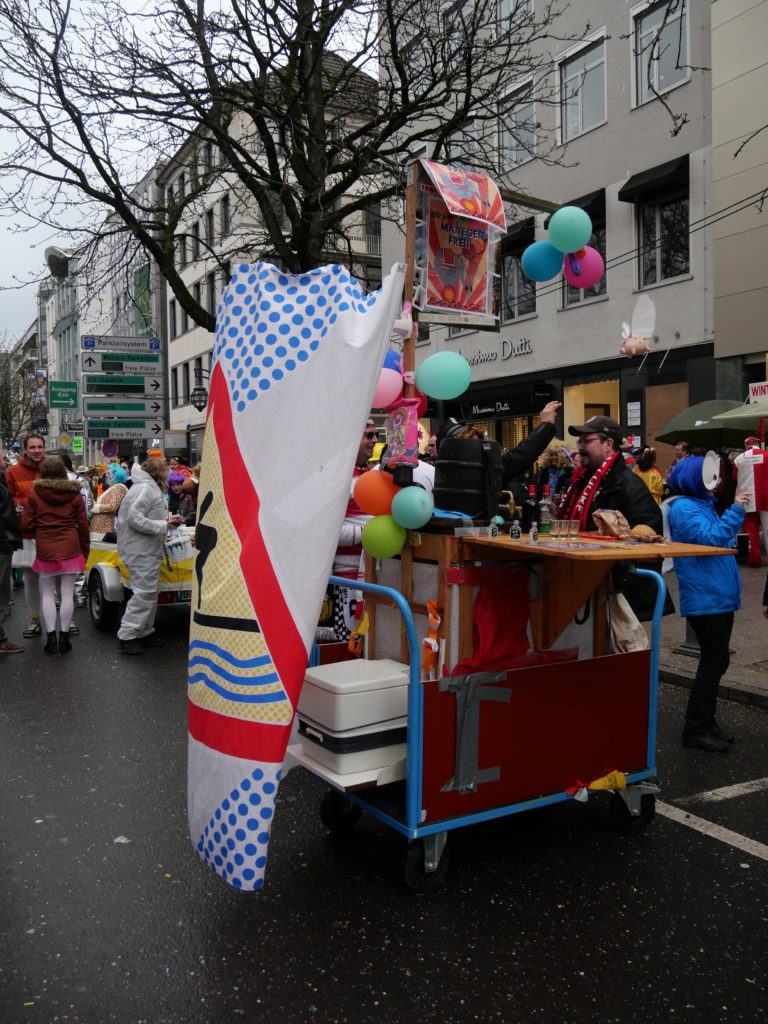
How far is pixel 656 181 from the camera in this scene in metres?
15.9

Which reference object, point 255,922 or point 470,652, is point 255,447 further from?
point 255,922

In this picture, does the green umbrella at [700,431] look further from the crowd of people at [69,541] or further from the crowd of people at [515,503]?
the crowd of people at [69,541]

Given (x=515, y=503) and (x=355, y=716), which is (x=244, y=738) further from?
(x=515, y=503)

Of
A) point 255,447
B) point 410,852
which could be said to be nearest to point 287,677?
point 255,447

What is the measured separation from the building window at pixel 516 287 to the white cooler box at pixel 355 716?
17605mm

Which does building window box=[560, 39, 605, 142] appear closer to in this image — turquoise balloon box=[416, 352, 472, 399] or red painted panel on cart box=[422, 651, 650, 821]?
turquoise balloon box=[416, 352, 472, 399]

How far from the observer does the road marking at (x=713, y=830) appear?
147 inches

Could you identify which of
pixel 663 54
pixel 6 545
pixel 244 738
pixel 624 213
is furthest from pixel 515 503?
pixel 663 54

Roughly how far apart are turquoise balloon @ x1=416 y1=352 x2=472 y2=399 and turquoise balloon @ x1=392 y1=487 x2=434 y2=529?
1.84 ft

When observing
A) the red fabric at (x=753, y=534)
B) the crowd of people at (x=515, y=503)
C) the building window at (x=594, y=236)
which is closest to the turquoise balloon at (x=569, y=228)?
the crowd of people at (x=515, y=503)

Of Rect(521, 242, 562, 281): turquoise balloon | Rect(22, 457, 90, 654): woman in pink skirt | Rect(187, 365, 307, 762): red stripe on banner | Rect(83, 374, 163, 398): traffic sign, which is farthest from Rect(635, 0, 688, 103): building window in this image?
Rect(187, 365, 307, 762): red stripe on banner

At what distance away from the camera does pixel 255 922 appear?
314 cm

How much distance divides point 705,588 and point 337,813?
2647 mm

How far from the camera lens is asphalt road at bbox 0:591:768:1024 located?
105 inches
